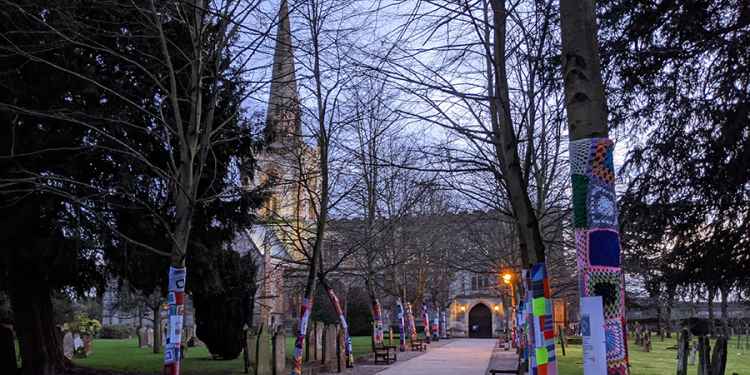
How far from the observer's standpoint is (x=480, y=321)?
2995 inches

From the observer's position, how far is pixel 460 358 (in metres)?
30.1

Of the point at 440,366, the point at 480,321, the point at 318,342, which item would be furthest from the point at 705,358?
the point at 480,321

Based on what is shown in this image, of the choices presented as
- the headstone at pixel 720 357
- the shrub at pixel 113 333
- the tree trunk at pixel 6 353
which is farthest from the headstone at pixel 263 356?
the shrub at pixel 113 333

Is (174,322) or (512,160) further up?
(512,160)

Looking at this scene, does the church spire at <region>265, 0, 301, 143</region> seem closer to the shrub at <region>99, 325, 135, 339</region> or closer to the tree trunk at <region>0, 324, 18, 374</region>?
the tree trunk at <region>0, 324, 18, 374</region>

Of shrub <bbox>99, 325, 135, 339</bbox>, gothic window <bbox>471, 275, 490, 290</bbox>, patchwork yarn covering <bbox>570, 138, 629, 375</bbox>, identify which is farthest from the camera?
gothic window <bbox>471, 275, 490, 290</bbox>

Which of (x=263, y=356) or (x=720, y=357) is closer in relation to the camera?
(x=720, y=357)

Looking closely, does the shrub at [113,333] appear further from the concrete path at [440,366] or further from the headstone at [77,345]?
the concrete path at [440,366]

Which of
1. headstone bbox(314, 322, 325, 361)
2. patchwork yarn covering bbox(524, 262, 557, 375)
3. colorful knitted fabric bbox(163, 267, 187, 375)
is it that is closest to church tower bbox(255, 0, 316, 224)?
headstone bbox(314, 322, 325, 361)

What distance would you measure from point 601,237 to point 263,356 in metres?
15.2

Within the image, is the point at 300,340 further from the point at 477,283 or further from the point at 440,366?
the point at 477,283

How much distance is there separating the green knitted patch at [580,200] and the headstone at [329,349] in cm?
1804

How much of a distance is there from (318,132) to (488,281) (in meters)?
52.7

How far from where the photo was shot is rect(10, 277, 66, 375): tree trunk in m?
17.4
